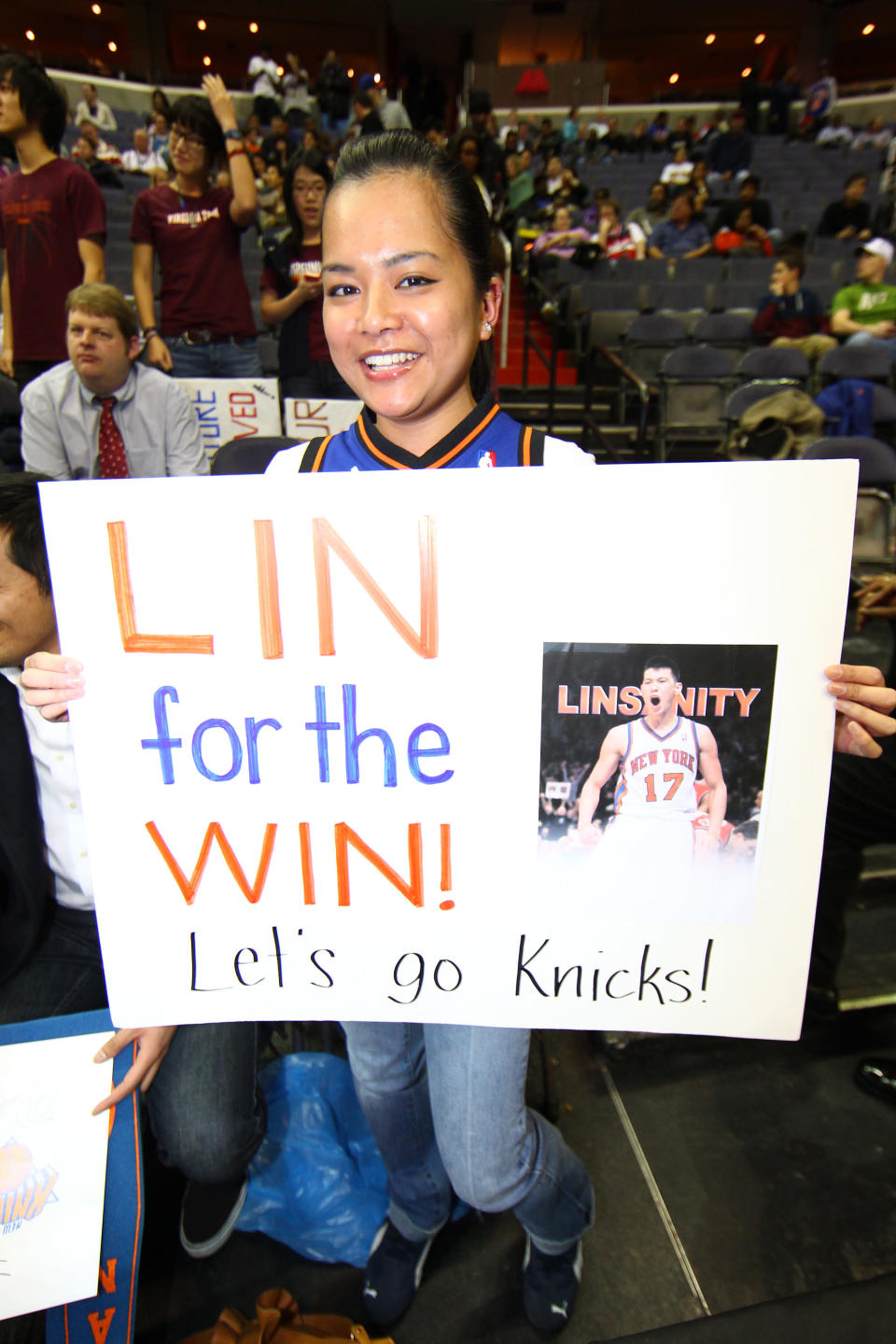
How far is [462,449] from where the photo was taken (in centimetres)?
98

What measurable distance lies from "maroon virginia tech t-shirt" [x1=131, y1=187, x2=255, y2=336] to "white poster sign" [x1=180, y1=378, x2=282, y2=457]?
212 mm

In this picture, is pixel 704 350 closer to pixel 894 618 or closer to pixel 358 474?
pixel 894 618

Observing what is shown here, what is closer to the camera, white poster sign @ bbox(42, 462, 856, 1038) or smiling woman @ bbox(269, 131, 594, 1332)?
white poster sign @ bbox(42, 462, 856, 1038)

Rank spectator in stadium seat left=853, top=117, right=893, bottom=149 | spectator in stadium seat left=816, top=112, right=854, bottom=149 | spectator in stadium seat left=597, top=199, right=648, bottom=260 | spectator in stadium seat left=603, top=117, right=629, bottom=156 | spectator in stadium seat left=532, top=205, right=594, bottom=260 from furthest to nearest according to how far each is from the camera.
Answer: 1. spectator in stadium seat left=603, top=117, right=629, bottom=156
2. spectator in stadium seat left=816, top=112, right=854, bottom=149
3. spectator in stadium seat left=853, top=117, right=893, bottom=149
4. spectator in stadium seat left=597, top=199, right=648, bottom=260
5. spectator in stadium seat left=532, top=205, right=594, bottom=260

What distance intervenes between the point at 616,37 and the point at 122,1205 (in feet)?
72.5

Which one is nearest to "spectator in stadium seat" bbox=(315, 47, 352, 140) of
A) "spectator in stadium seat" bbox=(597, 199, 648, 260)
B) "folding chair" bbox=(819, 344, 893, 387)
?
"spectator in stadium seat" bbox=(597, 199, 648, 260)

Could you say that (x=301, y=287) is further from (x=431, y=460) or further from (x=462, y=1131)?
(x=462, y=1131)

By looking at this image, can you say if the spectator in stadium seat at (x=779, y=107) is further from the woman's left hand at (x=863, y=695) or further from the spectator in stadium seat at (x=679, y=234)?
the woman's left hand at (x=863, y=695)

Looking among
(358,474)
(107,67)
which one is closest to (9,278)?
(358,474)

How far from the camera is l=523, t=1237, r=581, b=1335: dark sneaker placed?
1227 millimetres

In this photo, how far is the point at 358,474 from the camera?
737 millimetres

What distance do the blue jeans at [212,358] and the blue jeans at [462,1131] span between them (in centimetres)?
264

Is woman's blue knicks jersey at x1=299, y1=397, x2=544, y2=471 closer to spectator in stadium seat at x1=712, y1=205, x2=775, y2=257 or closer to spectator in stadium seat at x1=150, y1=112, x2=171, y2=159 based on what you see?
spectator in stadium seat at x1=712, y1=205, x2=775, y2=257

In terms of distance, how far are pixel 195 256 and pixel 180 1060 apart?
8.88 ft
